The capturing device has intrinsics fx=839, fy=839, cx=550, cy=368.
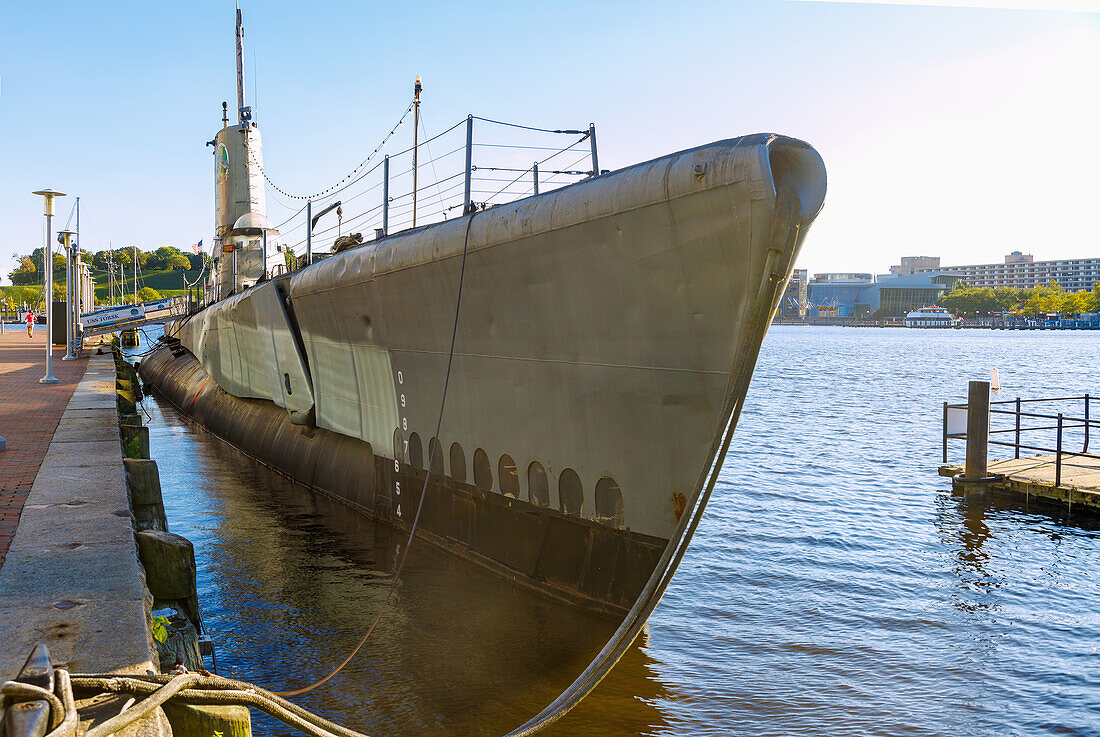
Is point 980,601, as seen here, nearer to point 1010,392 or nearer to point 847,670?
point 847,670

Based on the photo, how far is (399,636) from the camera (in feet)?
24.8

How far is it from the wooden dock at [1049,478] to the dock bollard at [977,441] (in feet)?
0.69

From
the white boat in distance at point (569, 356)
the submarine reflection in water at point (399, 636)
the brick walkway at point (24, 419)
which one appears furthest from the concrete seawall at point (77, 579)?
the white boat in distance at point (569, 356)

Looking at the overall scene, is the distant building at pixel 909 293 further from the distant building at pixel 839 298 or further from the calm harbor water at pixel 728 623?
the calm harbor water at pixel 728 623

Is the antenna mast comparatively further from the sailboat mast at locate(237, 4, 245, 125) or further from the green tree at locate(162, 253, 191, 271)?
the green tree at locate(162, 253, 191, 271)

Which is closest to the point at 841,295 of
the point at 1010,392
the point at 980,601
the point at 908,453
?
the point at 1010,392

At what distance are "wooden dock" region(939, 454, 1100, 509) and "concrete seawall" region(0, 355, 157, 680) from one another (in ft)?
42.1

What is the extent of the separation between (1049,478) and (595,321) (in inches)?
412

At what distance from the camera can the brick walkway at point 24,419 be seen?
6934 millimetres

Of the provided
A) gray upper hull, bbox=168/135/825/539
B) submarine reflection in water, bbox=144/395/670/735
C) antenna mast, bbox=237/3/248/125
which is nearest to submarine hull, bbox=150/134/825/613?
gray upper hull, bbox=168/135/825/539

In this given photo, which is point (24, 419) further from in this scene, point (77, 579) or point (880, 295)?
point (880, 295)

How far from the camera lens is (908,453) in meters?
21.2

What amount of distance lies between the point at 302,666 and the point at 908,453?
18.1 meters

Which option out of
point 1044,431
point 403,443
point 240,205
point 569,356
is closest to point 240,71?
point 240,205
